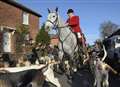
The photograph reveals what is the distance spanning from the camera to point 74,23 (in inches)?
699

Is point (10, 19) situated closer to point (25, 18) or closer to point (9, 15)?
point (9, 15)

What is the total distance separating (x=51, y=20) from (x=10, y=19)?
70.3ft

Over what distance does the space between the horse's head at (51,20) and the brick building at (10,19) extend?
51.8 feet

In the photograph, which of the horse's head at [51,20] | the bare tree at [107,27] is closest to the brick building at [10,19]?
the horse's head at [51,20]

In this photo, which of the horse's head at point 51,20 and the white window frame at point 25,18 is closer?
the horse's head at point 51,20

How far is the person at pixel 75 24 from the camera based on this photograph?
1764 cm

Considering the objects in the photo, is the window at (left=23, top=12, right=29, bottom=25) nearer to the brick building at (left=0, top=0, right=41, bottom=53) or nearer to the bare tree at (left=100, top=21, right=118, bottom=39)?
the brick building at (left=0, top=0, right=41, bottom=53)

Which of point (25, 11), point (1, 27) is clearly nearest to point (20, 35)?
point (1, 27)

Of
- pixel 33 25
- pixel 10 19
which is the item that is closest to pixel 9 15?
pixel 10 19

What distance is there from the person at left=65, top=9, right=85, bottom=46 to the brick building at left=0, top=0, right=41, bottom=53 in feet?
51.8

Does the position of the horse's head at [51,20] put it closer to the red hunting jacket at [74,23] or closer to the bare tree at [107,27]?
the red hunting jacket at [74,23]

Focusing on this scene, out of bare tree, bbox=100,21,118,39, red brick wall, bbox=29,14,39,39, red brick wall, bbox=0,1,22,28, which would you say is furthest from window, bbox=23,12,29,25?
bare tree, bbox=100,21,118,39

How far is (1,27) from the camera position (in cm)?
3512

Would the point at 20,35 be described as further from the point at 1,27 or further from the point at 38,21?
the point at 38,21
